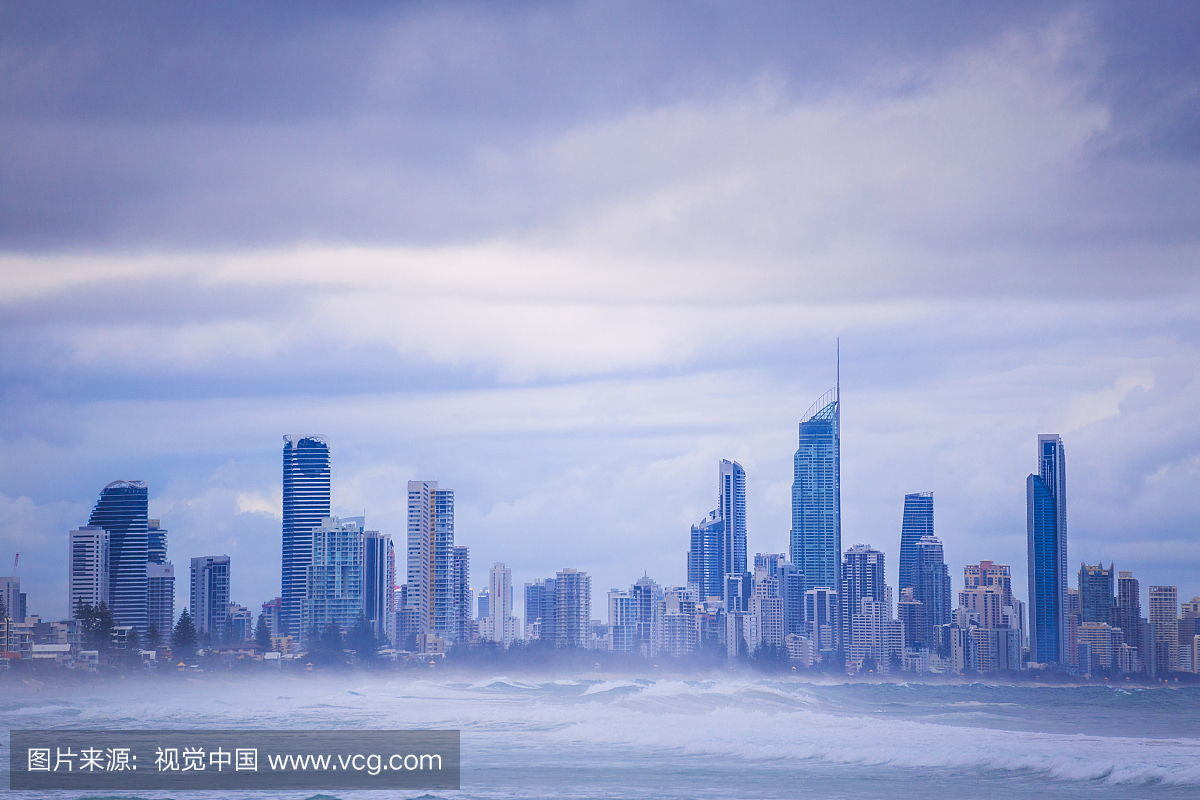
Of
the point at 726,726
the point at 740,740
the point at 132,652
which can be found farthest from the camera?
the point at 132,652

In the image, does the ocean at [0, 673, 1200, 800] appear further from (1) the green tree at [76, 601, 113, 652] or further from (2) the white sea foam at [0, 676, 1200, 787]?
(1) the green tree at [76, 601, 113, 652]

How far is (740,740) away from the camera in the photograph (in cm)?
6519

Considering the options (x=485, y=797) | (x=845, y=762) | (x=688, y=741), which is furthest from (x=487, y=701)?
(x=485, y=797)

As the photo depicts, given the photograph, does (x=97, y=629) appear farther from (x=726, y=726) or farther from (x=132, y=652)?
(x=726, y=726)

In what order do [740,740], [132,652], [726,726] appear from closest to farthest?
[740,740] < [726,726] < [132,652]

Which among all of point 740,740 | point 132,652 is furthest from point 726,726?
point 132,652

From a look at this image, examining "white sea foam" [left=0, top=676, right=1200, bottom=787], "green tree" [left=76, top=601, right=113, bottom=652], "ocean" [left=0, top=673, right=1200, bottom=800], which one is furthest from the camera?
"green tree" [left=76, top=601, right=113, bottom=652]

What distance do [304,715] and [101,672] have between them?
103 m

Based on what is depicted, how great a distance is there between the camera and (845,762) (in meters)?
56.7

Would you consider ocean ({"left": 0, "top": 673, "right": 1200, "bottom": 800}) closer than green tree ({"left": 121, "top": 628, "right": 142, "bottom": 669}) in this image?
Yes

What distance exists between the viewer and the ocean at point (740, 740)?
1902 inches

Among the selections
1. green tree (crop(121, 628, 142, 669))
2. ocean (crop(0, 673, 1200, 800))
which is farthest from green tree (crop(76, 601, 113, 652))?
ocean (crop(0, 673, 1200, 800))

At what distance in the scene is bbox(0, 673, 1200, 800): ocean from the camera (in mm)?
48312

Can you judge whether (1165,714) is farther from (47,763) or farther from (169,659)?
(169,659)
